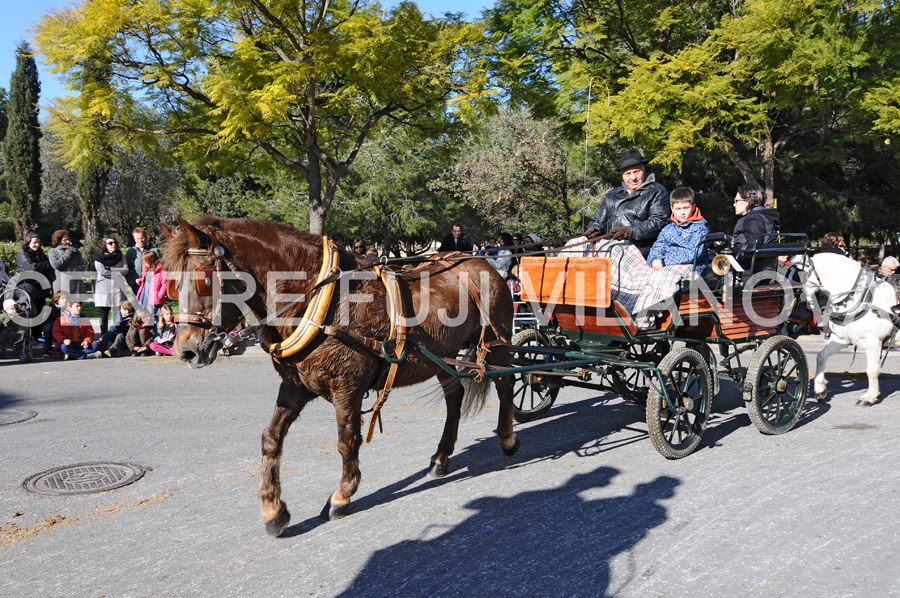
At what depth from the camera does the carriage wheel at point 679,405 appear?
5219 millimetres

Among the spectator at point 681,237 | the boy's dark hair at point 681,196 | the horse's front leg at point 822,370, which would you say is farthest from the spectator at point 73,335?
the horse's front leg at point 822,370

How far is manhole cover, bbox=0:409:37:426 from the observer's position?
21.2 ft

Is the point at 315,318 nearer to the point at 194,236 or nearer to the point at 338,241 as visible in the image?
the point at 194,236

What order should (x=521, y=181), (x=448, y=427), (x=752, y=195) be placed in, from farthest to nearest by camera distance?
(x=521, y=181), (x=752, y=195), (x=448, y=427)

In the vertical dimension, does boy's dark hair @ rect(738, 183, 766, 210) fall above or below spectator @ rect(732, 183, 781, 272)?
above

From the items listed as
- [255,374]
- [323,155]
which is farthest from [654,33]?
[255,374]

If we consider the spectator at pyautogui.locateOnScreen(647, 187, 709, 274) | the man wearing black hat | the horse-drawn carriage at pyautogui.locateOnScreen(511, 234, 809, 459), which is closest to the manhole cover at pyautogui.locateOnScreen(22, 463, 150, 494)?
the horse-drawn carriage at pyautogui.locateOnScreen(511, 234, 809, 459)

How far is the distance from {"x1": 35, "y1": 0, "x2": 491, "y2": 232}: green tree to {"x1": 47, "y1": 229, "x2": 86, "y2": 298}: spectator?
1750 mm

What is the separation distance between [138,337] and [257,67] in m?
5.03

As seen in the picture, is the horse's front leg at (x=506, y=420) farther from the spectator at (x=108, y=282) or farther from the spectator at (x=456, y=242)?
the spectator at (x=108, y=282)

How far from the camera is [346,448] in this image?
14.0ft

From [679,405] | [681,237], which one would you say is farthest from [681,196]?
[679,405]

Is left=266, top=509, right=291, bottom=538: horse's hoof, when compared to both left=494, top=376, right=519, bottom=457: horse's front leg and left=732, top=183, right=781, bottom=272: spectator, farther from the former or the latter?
left=732, top=183, right=781, bottom=272: spectator

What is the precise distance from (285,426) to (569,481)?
210cm
